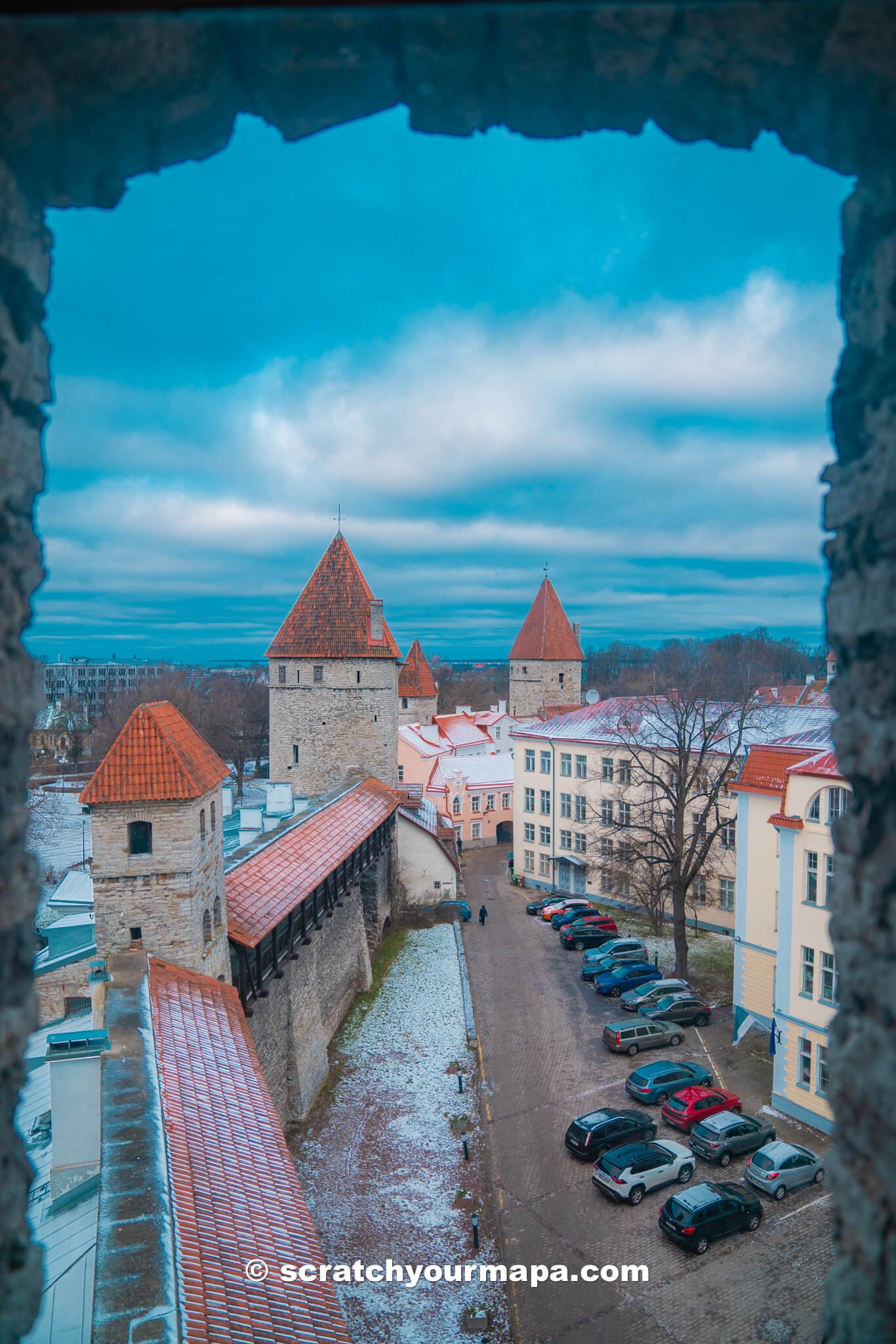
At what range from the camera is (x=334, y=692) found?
80.2 ft

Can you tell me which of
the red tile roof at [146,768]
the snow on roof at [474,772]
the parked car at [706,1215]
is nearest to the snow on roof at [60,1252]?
the red tile roof at [146,768]

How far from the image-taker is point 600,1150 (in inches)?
456

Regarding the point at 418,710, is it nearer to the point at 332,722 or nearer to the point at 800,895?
the point at 332,722

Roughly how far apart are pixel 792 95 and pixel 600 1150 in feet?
41.9

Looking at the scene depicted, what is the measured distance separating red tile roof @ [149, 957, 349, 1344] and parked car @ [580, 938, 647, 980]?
1112 cm

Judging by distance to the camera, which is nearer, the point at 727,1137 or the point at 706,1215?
the point at 706,1215

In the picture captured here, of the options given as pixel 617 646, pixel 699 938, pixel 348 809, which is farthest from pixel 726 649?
pixel 348 809

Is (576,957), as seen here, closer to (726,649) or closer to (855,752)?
(855,752)

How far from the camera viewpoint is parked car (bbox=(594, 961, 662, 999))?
17828 mm

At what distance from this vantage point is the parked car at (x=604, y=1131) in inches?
455

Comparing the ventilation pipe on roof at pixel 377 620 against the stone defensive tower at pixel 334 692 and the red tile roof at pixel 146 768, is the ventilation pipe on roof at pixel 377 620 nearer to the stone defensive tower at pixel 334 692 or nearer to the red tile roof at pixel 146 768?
the stone defensive tower at pixel 334 692

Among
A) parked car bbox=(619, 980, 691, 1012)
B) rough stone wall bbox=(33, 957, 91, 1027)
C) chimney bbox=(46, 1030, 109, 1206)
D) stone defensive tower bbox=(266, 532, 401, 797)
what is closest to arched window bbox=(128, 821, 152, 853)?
chimney bbox=(46, 1030, 109, 1206)

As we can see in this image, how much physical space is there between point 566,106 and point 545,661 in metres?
37.6

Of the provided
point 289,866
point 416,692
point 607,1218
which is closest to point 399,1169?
point 607,1218
